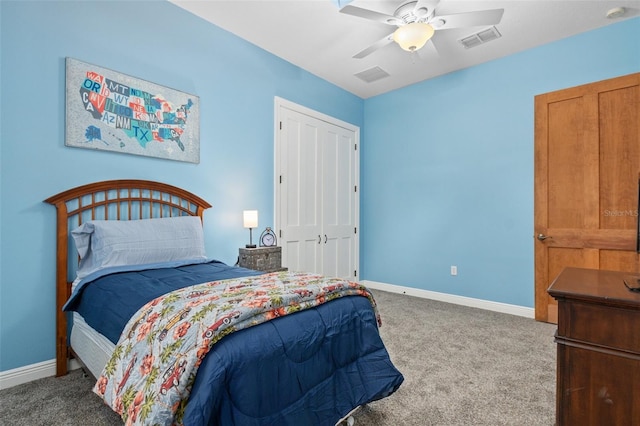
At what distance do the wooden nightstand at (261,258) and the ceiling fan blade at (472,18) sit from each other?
2.52m

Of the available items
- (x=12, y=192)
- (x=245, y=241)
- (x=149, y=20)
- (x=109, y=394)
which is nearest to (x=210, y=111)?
(x=149, y=20)

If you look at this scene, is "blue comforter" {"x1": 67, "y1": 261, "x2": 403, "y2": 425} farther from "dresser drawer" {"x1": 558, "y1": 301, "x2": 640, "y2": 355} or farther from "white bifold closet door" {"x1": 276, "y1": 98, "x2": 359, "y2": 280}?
"white bifold closet door" {"x1": 276, "y1": 98, "x2": 359, "y2": 280}

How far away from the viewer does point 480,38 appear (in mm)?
3260

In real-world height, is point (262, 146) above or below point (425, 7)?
below

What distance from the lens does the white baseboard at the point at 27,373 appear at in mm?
2006

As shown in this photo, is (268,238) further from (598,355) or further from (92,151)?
(598,355)

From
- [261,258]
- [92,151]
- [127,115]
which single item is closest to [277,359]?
[261,258]

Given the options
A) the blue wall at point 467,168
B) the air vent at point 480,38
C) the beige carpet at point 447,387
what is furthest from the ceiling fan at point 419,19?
the beige carpet at point 447,387

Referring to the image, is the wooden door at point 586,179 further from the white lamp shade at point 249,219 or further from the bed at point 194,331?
the white lamp shade at point 249,219

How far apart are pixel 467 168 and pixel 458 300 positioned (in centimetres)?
168

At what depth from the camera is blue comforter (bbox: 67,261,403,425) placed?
44.1 inches

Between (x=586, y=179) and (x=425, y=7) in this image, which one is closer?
(x=425, y=7)

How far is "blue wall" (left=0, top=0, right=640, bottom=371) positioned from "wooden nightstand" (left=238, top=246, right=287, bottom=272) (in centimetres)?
27

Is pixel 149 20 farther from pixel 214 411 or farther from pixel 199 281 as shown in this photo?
pixel 214 411
